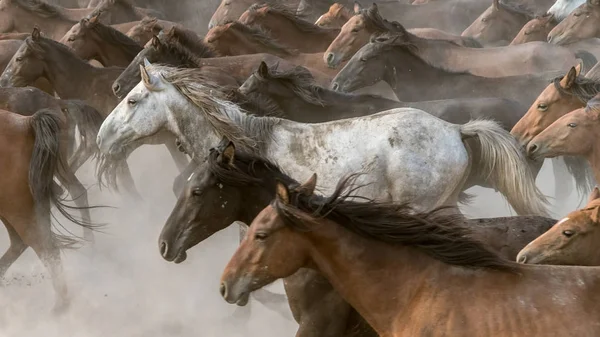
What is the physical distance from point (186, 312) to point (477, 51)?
420cm

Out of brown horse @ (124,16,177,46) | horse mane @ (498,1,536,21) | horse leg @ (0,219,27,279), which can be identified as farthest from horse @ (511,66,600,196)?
horse mane @ (498,1,536,21)

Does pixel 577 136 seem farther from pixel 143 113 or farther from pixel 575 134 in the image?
pixel 143 113

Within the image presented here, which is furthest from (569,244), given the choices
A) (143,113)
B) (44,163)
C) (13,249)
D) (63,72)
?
(63,72)

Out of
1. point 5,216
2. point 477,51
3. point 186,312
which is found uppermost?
point 477,51

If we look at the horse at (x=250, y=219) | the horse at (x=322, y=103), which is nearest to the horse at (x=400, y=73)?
the horse at (x=322, y=103)

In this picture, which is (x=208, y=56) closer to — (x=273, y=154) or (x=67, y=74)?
(x=67, y=74)

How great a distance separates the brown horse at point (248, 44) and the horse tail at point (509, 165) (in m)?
3.70

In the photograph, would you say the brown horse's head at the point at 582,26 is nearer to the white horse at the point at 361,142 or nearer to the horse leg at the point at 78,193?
the white horse at the point at 361,142

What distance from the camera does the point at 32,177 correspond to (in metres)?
5.40

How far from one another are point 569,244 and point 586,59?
18.3ft

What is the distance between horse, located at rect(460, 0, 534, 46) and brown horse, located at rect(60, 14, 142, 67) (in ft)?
15.7

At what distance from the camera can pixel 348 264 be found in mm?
3295

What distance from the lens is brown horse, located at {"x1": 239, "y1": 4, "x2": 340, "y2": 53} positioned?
32.1ft

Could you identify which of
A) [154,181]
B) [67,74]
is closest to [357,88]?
[154,181]
